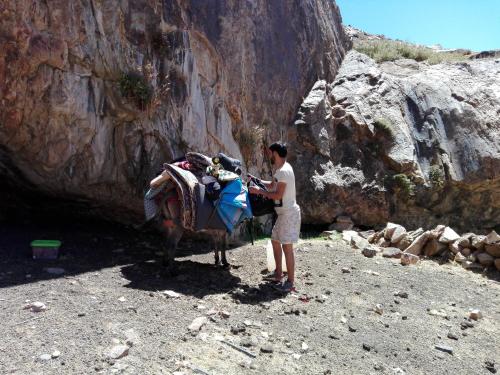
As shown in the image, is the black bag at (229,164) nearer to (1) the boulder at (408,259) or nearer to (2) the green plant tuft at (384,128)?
(1) the boulder at (408,259)

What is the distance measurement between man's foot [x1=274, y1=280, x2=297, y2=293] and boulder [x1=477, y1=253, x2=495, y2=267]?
12.0ft

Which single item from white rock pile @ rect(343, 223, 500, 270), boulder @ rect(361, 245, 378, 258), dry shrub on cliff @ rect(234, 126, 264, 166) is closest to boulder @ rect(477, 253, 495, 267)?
white rock pile @ rect(343, 223, 500, 270)

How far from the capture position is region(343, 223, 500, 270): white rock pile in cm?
718

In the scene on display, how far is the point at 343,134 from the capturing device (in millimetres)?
10008

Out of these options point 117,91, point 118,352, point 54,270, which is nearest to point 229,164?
point 117,91

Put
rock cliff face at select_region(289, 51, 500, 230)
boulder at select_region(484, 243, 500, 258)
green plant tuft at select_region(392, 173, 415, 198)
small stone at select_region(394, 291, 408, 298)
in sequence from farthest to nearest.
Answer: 1. green plant tuft at select_region(392, 173, 415, 198)
2. rock cliff face at select_region(289, 51, 500, 230)
3. boulder at select_region(484, 243, 500, 258)
4. small stone at select_region(394, 291, 408, 298)

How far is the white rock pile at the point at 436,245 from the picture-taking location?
7.18m

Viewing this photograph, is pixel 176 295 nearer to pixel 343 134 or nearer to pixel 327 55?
pixel 343 134

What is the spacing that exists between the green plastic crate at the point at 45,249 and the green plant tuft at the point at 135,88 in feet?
6.58

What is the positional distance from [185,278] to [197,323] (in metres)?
1.24

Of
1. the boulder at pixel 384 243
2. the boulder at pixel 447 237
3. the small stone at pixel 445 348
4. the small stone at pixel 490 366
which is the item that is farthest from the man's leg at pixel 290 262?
the boulder at pixel 447 237

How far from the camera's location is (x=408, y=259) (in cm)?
713

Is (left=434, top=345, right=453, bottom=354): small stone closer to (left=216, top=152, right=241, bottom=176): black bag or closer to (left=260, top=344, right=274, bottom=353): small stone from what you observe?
(left=260, top=344, right=274, bottom=353): small stone

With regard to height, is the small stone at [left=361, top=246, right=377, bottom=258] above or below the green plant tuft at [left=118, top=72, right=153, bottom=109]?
below
